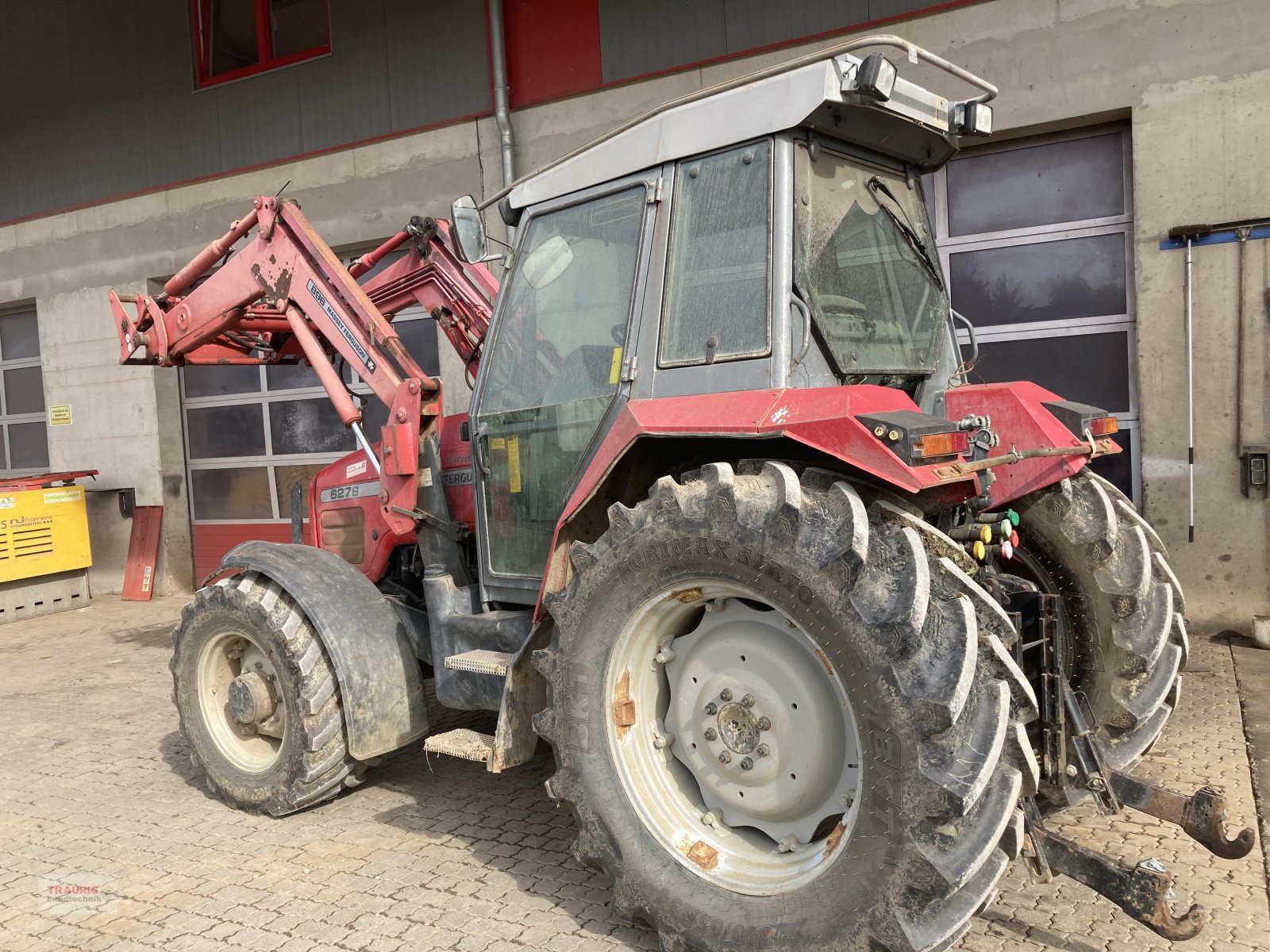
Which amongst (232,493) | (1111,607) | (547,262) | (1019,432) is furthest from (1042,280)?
(232,493)

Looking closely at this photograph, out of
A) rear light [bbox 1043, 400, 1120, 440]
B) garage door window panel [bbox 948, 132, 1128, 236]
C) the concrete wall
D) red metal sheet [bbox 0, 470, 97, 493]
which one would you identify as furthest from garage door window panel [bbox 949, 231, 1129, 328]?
red metal sheet [bbox 0, 470, 97, 493]

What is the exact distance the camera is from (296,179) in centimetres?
922

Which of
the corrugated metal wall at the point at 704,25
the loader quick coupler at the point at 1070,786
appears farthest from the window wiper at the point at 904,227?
the corrugated metal wall at the point at 704,25

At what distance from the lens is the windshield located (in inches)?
116

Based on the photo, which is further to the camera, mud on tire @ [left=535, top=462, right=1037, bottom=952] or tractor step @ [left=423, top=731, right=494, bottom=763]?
tractor step @ [left=423, top=731, right=494, bottom=763]

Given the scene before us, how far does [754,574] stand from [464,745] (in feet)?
4.71

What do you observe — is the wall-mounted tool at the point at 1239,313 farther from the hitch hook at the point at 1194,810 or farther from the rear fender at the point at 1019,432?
the hitch hook at the point at 1194,810

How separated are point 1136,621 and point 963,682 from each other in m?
1.35

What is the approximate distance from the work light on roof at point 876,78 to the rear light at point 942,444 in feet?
3.19

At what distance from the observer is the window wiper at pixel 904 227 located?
3285 mm

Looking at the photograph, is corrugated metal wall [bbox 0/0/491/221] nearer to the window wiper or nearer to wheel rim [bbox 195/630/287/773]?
wheel rim [bbox 195/630/287/773]

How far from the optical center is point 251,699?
4.00 meters

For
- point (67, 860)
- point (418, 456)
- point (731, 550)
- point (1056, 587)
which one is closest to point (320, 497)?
point (418, 456)

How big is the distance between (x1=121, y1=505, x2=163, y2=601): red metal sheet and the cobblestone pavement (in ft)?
16.7
